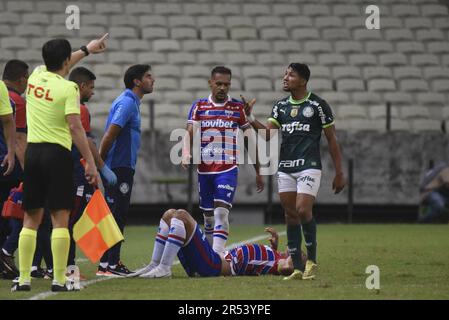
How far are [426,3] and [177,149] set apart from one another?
876 centimetres

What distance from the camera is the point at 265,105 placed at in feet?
76.1

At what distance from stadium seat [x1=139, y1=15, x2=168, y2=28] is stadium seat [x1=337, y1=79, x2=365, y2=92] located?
14.1ft

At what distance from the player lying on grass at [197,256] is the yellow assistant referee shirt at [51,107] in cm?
169

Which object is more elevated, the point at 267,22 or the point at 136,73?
the point at 267,22

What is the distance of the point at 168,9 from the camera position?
86.4 ft

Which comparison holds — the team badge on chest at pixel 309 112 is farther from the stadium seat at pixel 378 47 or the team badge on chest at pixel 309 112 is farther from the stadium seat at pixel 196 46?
the stadium seat at pixel 378 47

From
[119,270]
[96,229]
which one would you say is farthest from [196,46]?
[96,229]

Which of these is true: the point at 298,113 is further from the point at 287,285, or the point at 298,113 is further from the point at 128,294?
the point at 128,294

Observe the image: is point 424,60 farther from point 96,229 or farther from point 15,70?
point 96,229

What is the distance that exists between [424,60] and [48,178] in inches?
676

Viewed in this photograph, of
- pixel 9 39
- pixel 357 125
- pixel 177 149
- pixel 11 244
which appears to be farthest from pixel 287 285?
pixel 9 39

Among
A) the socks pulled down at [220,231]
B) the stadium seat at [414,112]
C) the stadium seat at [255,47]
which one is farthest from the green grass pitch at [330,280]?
the stadium seat at [255,47]

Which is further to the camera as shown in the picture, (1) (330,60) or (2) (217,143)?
(1) (330,60)

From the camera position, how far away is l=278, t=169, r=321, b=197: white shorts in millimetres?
10977
